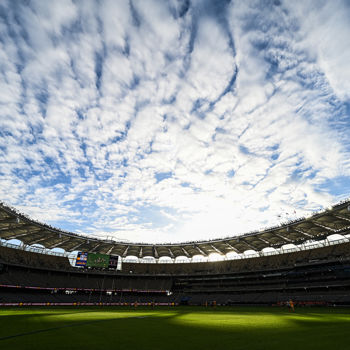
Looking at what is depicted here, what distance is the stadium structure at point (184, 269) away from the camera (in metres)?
51.9

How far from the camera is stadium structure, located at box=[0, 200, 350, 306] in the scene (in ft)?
170

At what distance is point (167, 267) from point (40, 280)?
135 feet

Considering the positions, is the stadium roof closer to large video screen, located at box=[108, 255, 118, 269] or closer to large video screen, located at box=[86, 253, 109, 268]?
large video screen, located at box=[108, 255, 118, 269]

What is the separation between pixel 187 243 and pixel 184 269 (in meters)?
16.3

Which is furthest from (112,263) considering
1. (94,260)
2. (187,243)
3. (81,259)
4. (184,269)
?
(184,269)

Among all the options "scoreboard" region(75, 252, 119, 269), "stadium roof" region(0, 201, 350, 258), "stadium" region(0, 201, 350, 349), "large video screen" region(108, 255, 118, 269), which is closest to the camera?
"stadium roof" region(0, 201, 350, 258)

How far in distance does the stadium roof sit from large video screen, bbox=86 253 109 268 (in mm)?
5821

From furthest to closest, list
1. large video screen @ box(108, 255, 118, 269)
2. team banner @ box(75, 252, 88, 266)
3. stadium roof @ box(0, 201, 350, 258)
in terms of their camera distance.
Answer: large video screen @ box(108, 255, 118, 269) → team banner @ box(75, 252, 88, 266) → stadium roof @ box(0, 201, 350, 258)

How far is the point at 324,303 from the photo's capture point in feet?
149

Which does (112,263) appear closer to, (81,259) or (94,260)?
(94,260)

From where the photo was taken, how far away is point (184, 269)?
8188cm

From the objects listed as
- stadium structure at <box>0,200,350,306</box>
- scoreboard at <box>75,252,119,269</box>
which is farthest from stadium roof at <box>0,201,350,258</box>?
scoreboard at <box>75,252,119,269</box>

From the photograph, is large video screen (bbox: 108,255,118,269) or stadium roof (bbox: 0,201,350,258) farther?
large video screen (bbox: 108,255,118,269)

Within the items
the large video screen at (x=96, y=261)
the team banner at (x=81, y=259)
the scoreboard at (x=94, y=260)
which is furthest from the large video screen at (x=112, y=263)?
the team banner at (x=81, y=259)
